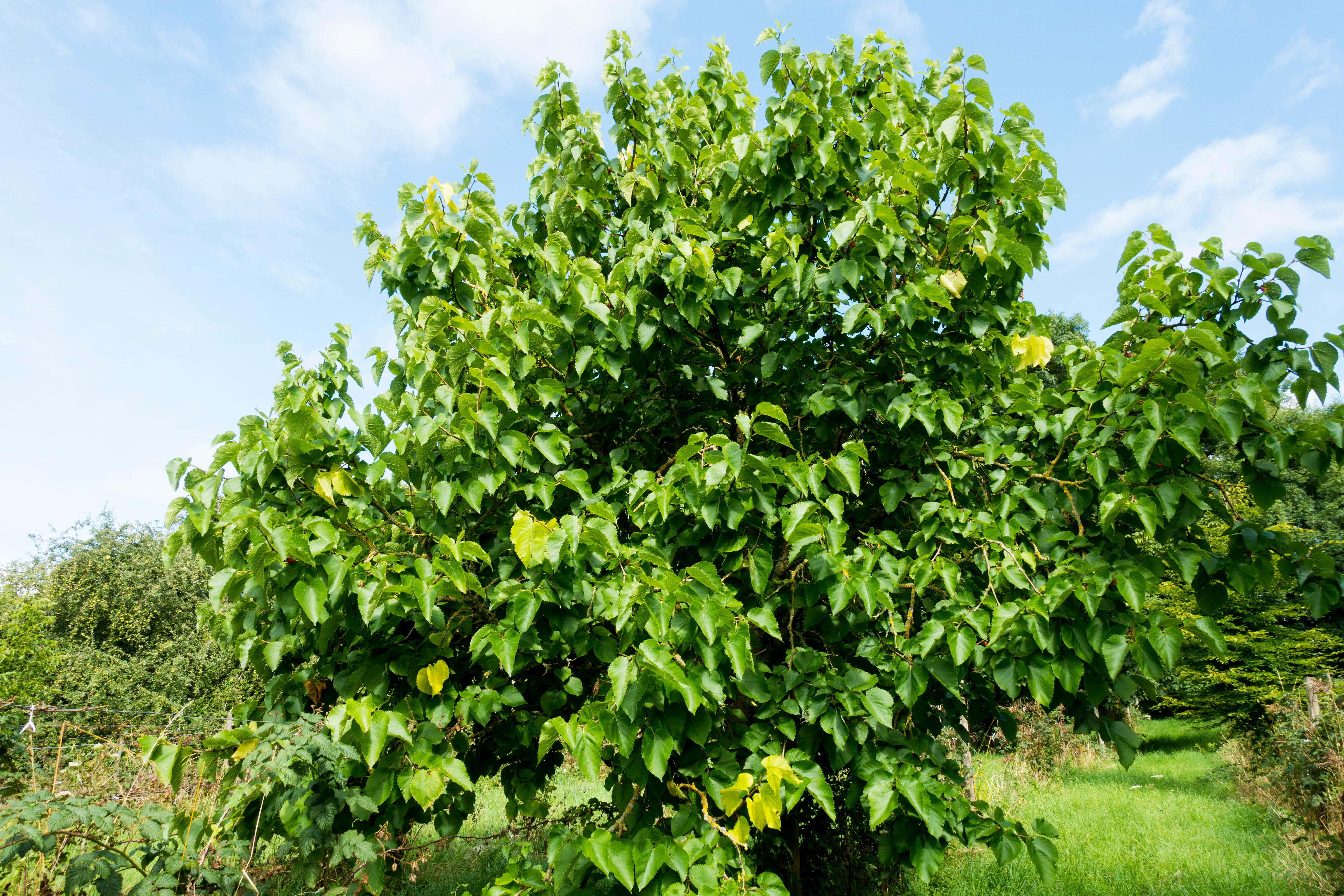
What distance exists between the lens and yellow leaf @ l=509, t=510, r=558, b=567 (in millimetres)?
2100

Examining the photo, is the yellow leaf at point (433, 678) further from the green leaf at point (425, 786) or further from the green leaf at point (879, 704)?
the green leaf at point (879, 704)

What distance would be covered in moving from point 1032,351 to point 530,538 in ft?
8.26

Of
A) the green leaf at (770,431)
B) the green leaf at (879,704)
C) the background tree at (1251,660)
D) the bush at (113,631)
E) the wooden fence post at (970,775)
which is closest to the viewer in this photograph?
the green leaf at (770,431)

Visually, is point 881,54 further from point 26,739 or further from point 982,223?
point 26,739

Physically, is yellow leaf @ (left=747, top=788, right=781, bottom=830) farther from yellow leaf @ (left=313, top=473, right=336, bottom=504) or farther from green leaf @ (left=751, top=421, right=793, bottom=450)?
yellow leaf @ (left=313, top=473, right=336, bottom=504)

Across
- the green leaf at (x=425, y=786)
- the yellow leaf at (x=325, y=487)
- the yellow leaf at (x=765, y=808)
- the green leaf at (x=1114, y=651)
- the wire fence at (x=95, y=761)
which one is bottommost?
the wire fence at (x=95, y=761)

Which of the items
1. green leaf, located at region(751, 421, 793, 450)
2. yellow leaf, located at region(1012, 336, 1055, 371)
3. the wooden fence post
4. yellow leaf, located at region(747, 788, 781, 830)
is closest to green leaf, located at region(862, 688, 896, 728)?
yellow leaf, located at region(747, 788, 781, 830)

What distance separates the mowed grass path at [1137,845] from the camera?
17.1 feet

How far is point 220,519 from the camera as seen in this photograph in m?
2.32

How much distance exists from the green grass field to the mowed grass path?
14 millimetres

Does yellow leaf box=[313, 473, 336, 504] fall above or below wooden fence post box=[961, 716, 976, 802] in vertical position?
above

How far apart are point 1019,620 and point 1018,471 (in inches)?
31.6

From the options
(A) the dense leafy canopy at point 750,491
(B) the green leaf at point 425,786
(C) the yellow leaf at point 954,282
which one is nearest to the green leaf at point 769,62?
(A) the dense leafy canopy at point 750,491

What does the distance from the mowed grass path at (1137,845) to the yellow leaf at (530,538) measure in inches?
150
